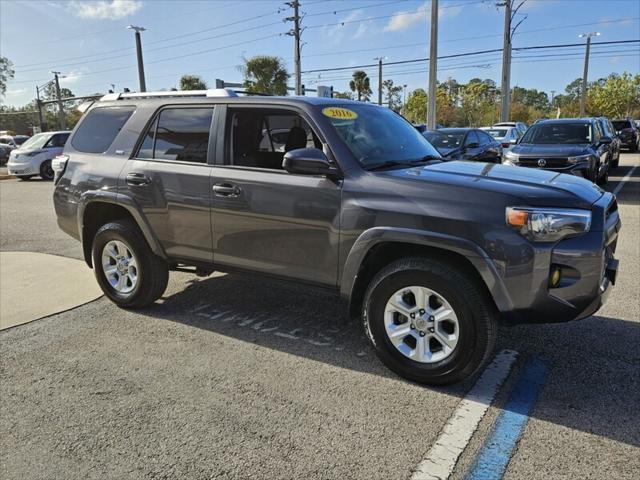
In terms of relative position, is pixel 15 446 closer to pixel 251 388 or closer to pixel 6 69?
pixel 251 388

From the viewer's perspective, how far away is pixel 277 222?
3.75 metres

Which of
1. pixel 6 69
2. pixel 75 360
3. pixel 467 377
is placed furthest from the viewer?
pixel 6 69

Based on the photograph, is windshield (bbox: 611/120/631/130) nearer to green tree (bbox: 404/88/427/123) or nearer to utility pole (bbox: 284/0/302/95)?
utility pole (bbox: 284/0/302/95)

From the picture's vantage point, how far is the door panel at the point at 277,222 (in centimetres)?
355

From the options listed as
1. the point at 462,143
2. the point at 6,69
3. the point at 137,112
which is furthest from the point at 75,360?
the point at 6,69

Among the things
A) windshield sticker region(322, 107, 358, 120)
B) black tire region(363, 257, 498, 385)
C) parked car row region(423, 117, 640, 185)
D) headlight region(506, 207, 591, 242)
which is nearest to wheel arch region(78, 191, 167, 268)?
windshield sticker region(322, 107, 358, 120)

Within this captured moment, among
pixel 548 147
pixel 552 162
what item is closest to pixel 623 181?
pixel 548 147

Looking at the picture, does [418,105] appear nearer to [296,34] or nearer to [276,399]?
[296,34]

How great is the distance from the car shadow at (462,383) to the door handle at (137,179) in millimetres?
1208

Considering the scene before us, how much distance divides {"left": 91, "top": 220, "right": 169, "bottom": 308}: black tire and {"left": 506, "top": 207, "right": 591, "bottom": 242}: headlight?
122 inches

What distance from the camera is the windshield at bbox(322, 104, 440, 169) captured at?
3.73 m

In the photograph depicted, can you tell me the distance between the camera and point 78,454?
105 inches

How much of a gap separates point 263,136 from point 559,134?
946cm

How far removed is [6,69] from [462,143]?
73.6 metres
